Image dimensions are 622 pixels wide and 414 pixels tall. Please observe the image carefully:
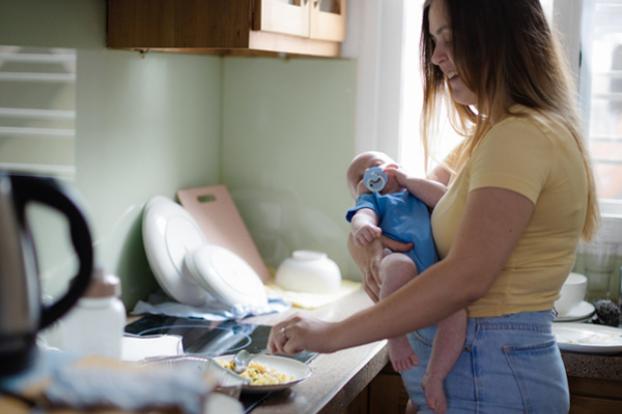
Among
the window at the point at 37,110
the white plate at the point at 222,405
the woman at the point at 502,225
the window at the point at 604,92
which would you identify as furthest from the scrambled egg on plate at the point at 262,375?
the window at the point at 604,92

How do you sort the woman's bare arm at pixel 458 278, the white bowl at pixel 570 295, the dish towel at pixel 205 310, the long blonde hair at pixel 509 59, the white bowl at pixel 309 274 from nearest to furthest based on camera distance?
1. the woman's bare arm at pixel 458 278
2. the long blonde hair at pixel 509 59
3. the dish towel at pixel 205 310
4. the white bowl at pixel 570 295
5. the white bowl at pixel 309 274

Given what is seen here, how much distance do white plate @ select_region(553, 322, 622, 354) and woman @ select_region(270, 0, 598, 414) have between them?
579 millimetres

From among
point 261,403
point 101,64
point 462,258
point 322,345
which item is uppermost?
point 101,64

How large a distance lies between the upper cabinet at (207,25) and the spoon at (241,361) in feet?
2.30

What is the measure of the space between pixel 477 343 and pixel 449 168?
1.57ft

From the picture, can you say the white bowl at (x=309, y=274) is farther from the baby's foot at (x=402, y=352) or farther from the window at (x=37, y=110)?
the baby's foot at (x=402, y=352)

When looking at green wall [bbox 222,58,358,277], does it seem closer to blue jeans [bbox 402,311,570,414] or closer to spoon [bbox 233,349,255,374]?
spoon [bbox 233,349,255,374]

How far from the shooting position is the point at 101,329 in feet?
4.64

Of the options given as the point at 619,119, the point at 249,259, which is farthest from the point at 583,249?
the point at 249,259

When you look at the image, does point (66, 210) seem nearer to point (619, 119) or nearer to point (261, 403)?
point (261, 403)

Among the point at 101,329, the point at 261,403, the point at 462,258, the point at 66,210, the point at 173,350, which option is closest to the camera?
the point at 66,210

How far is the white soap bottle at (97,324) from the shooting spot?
1.37m

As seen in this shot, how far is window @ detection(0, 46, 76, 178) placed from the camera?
2.00 m

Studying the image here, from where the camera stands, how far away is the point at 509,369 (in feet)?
5.62
